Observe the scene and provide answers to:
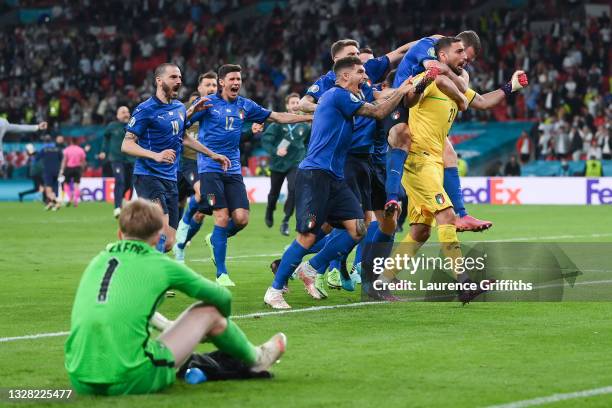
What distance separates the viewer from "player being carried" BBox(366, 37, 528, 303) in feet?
38.0

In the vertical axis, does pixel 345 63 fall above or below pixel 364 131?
above

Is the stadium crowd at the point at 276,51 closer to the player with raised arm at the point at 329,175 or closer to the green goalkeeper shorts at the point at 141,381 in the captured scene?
the player with raised arm at the point at 329,175

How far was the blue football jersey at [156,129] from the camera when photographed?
1261 cm

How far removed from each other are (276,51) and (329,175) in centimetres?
3374

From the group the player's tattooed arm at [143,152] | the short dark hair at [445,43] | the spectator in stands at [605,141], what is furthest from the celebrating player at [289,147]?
the spectator in stands at [605,141]

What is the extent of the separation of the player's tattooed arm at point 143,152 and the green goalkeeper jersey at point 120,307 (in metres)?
5.65

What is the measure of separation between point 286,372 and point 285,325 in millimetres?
2291

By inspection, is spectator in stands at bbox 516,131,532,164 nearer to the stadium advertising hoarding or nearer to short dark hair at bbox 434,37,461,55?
the stadium advertising hoarding

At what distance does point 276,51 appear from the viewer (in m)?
44.5

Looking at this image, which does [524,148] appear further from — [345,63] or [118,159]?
[345,63]

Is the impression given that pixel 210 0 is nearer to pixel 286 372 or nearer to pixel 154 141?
pixel 154 141

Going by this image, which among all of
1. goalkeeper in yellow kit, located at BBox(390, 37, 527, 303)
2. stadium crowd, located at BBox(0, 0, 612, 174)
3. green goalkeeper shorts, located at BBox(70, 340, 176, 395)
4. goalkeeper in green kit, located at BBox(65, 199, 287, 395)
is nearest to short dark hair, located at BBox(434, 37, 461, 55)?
goalkeeper in yellow kit, located at BBox(390, 37, 527, 303)

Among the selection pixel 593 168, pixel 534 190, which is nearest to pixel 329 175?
pixel 534 190

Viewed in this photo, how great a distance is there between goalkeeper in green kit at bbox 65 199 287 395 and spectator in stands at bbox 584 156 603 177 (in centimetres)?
2761
